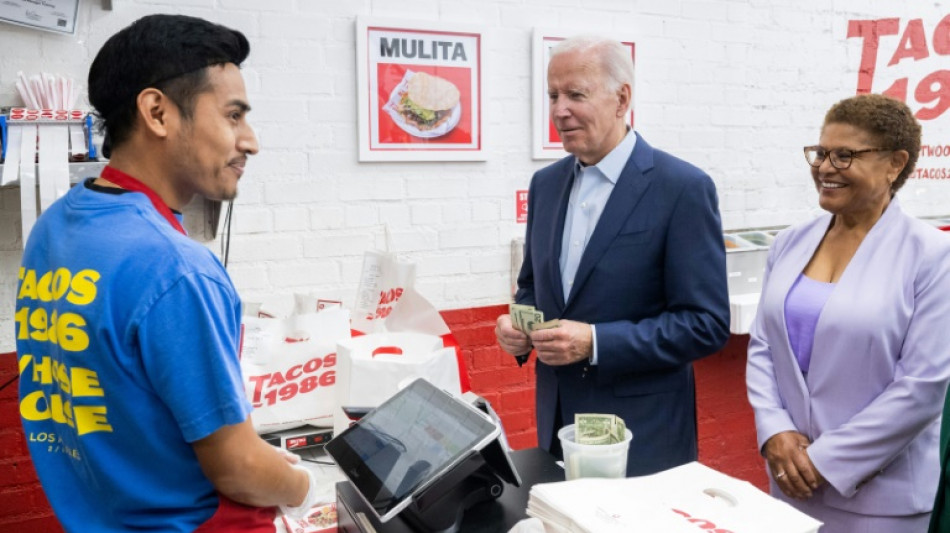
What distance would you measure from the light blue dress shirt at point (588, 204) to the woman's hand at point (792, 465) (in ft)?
1.99

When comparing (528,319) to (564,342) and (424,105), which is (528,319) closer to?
(564,342)

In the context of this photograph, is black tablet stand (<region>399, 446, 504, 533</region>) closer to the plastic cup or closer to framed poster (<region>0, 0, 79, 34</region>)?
the plastic cup

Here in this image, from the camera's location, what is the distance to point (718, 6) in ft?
10.0

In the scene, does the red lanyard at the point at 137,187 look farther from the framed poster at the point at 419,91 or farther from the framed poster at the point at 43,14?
the framed poster at the point at 419,91

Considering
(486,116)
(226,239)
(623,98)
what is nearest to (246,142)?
(623,98)

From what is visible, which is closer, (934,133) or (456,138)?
(456,138)

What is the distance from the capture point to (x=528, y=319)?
1.75m

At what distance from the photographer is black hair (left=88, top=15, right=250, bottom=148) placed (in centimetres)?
107

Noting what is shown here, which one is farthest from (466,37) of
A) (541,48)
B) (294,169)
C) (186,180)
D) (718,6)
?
(186,180)

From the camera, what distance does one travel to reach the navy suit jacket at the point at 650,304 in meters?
1.75

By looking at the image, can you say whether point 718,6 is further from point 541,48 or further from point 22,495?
point 22,495

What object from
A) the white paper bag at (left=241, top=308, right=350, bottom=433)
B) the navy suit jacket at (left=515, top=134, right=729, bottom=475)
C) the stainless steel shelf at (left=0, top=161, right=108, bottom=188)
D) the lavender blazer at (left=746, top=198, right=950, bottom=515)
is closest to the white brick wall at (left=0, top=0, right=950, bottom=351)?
the stainless steel shelf at (left=0, top=161, right=108, bottom=188)

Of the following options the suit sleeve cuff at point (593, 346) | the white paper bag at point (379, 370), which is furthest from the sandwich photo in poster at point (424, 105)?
the suit sleeve cuff at point (593, 346)

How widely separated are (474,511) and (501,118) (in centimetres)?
180
